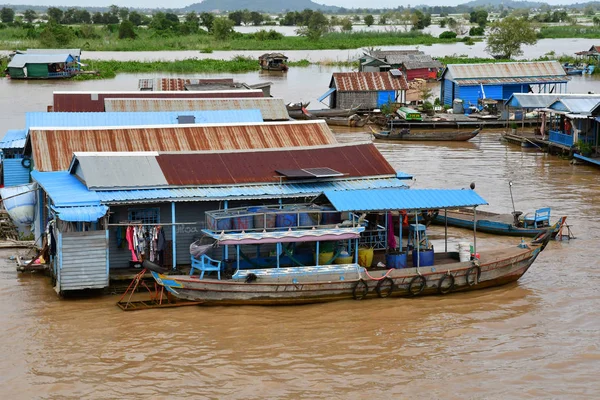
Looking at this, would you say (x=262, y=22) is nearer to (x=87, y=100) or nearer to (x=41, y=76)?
(x=41, y=76)

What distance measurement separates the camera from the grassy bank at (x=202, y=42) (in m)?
86.6

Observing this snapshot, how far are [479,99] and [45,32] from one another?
49.9 m

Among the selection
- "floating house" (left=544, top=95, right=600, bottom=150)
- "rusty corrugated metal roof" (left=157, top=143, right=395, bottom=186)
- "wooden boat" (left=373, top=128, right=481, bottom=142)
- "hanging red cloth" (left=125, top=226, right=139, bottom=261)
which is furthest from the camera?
"wooden boat" (left=373, top=128, right=481, bottom=142)

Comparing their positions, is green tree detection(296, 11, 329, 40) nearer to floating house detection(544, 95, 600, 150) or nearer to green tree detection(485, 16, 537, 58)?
green tree detection(485, 16, 537, 58)

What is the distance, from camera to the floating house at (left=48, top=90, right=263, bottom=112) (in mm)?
30859

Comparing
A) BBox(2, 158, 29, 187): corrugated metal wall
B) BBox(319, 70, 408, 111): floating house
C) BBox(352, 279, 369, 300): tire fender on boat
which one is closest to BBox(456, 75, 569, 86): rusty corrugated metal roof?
BBox(319, 70, 408, 111): floating house

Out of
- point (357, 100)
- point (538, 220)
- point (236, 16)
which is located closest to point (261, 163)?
point (538, 220)

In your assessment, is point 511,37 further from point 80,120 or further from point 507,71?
point 80,120

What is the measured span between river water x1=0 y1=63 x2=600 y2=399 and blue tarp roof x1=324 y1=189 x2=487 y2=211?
1.88 metres

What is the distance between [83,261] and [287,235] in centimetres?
398

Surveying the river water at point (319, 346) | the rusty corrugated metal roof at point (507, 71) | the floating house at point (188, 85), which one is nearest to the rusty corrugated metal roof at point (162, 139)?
the river water at point (319, 346)

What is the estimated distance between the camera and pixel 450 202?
18578 millimetres

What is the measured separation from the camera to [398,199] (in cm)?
1856

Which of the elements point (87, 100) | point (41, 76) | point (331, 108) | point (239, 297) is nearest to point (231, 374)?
point (239, 297)
